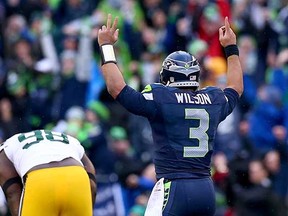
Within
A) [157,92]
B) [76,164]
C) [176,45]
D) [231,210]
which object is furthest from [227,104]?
[176,45]

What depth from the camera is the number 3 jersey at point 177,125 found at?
10.2 metres

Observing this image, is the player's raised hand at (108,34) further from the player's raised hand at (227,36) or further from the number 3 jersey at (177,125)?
the player's raised hand at (227,36)

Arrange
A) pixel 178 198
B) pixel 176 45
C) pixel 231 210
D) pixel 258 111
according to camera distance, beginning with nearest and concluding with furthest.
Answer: pixel 178 198 → pixel 231 210 → pixel 258 111 → pixel 176 45

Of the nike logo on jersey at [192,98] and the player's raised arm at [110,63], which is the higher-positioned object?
the player's raised arm at [110,63]

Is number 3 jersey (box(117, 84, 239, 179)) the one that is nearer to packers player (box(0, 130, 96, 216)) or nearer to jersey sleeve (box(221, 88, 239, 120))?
jersey sleeve (box(221, 88, 239, 120))

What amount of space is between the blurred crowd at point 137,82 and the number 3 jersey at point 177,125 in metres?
5.29

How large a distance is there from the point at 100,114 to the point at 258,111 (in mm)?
2339

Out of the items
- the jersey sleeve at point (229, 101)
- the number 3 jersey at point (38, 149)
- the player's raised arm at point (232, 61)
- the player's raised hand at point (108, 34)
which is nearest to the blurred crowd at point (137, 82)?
the player's raised arm at point (232, 61)

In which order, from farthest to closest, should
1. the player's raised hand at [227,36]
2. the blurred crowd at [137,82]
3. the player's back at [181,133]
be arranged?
the blurred crowd at [137,82]
the player's raised hand at [227,36]
the player's back at [181,133]

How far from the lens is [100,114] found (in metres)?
18.1

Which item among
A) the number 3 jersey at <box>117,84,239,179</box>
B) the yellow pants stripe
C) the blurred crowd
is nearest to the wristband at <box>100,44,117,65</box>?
the number 3 jersey at <box>117,84,239,179</box>

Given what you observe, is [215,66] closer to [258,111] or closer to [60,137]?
[258,111]

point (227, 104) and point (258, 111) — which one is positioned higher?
point (227, 104)

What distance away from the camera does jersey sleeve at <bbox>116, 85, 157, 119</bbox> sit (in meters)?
10.2
